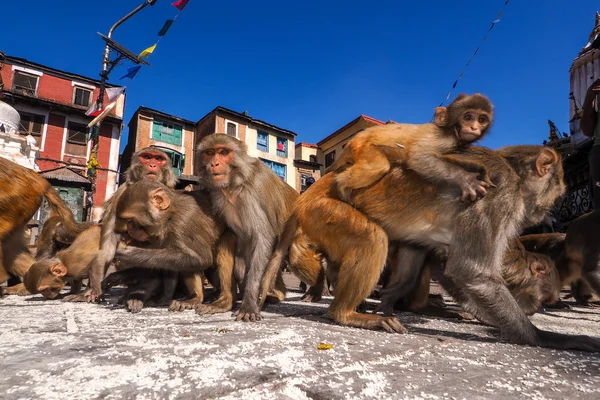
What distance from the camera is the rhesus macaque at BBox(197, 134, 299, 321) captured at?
11.0 ft

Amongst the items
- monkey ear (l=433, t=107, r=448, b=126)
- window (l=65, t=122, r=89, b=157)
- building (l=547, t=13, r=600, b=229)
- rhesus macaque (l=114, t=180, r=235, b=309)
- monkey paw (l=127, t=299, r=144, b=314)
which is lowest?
monkey paw (l=127, t=299, r=144, b=314)

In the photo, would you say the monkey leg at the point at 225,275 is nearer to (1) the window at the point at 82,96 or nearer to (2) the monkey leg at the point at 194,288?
(2) the monkey leg at the point at 194,288

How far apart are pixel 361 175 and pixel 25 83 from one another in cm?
2877

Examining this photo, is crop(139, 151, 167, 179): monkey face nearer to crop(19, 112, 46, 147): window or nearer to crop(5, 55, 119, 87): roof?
crop(19, 112, 46, 147): window

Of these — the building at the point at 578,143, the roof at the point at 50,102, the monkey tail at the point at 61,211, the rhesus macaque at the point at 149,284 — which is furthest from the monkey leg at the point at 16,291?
the roof at the point at 50,102

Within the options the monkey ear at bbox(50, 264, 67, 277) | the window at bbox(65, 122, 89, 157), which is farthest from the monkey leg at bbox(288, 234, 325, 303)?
the window at bbox(65, 122, 89, 157)

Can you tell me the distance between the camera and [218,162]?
345 centimetres


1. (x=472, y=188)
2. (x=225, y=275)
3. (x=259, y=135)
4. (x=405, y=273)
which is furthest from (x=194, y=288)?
(x=259, y=135)

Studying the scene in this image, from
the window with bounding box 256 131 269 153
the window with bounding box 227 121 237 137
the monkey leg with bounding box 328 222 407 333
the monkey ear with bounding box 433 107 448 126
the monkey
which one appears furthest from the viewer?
the window with bounding box 256 131 269 153

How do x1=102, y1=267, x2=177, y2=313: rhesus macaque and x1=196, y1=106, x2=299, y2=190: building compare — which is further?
x1=196, y1=106, x2=299, y2=190: building

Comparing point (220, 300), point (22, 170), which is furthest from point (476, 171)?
point (22, 170)

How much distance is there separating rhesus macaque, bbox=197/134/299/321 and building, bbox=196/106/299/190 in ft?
81.7

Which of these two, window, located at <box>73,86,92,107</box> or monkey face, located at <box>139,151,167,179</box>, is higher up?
window, located at <box>73,86,92,107</box>

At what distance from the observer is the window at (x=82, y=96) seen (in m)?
25.5
